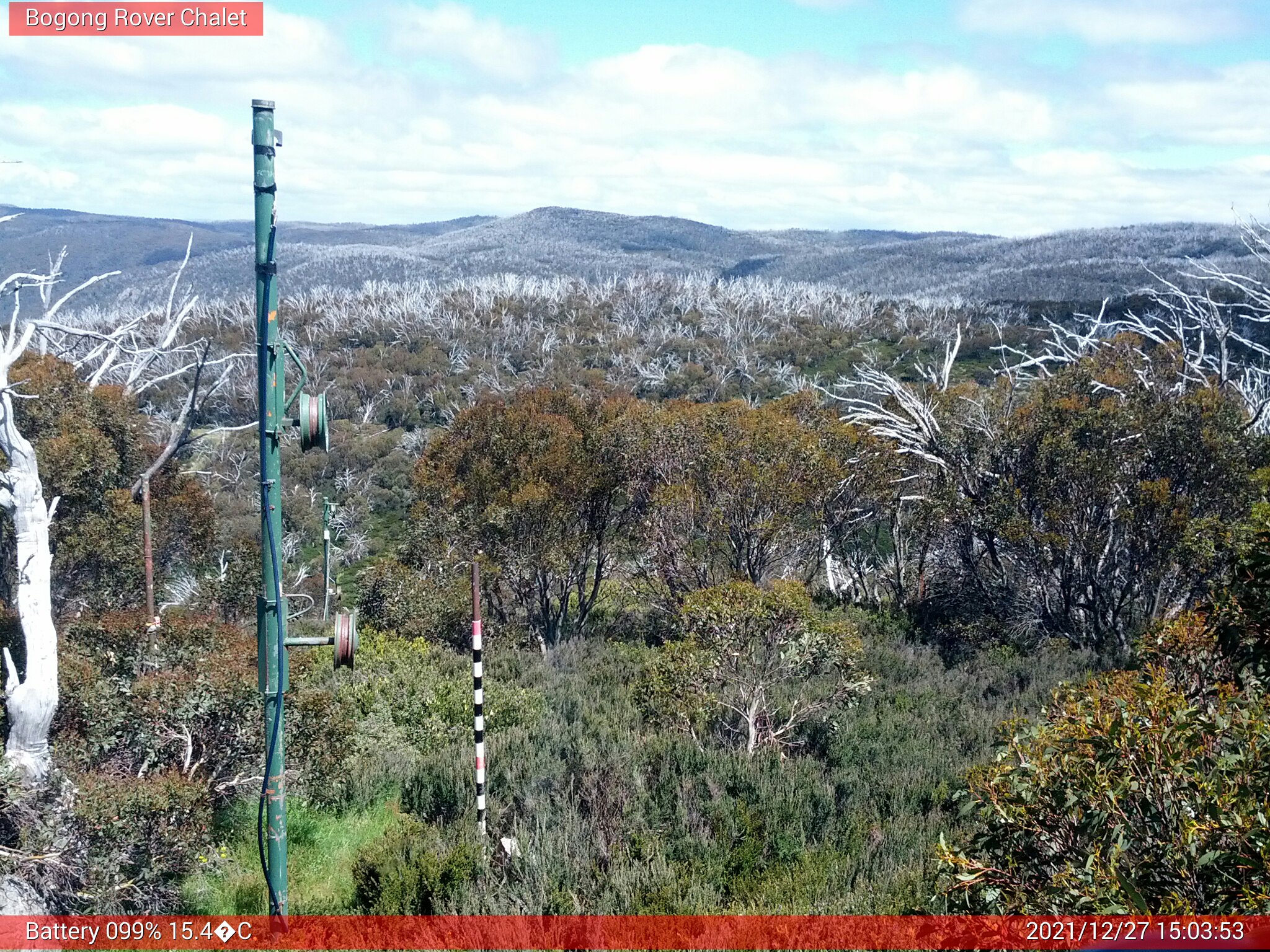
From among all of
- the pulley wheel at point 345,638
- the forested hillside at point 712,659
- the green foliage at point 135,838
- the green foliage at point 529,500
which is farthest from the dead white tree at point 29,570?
the green foliage at point 529,500

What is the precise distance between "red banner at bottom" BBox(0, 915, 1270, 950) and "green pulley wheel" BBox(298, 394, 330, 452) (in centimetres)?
266

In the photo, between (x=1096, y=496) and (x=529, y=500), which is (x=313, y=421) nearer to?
(x=529, y=500)

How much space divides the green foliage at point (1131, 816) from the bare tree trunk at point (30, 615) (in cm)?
689

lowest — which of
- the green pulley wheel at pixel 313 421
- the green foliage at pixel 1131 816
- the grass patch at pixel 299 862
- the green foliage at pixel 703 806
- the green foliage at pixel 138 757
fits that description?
the grass patch at pixel 299 862

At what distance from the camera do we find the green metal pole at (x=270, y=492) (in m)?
5.15

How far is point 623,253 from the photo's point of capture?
142375 mm

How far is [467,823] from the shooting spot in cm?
793

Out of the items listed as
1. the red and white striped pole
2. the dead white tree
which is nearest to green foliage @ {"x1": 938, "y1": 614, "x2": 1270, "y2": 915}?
the red and white striped pole

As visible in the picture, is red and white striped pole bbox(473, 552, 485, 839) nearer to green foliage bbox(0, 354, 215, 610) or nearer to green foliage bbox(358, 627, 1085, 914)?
green foliage bbox(358, 627, 1085, 914)

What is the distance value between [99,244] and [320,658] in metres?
136

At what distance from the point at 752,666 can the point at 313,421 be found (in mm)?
6583

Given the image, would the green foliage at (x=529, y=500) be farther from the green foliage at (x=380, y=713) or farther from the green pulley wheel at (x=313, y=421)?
the green pulley wheel at (x=313, y=421)

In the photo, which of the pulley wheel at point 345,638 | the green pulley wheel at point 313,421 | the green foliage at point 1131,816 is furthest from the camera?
the pulley wheel at point 345,638

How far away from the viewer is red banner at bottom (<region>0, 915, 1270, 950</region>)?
18.2 feet
